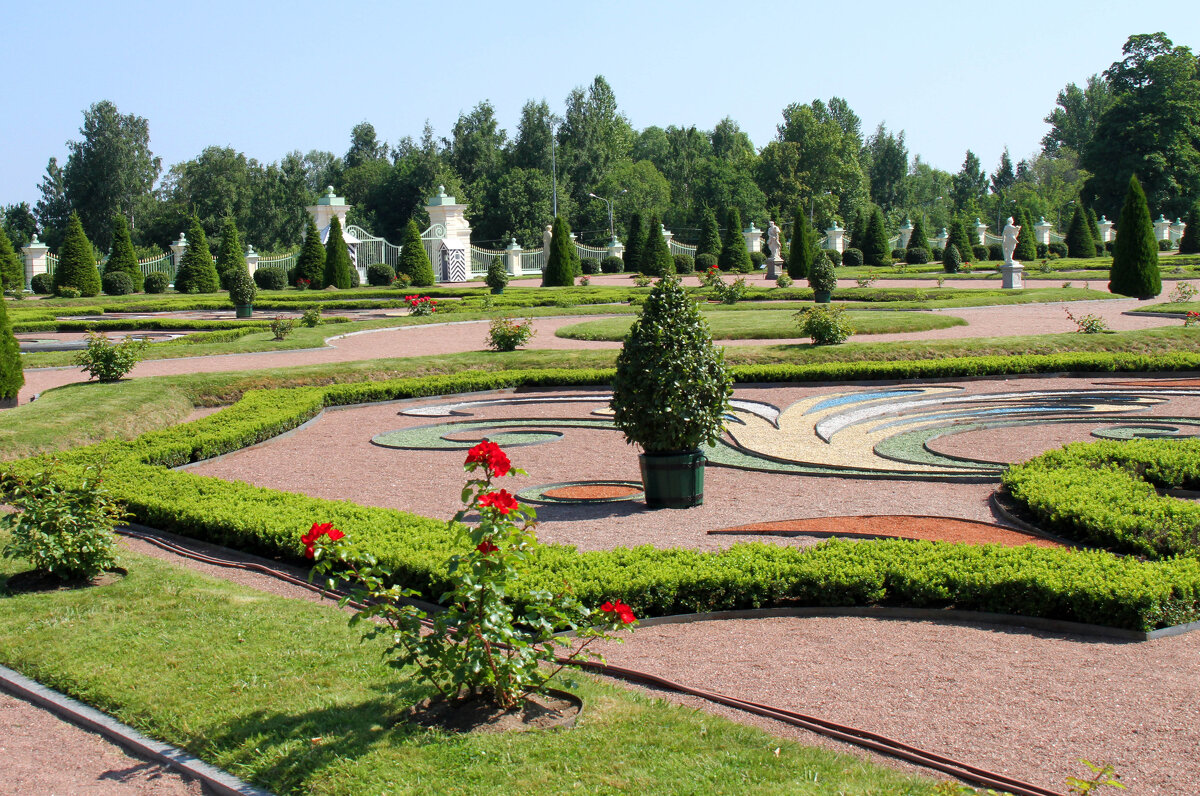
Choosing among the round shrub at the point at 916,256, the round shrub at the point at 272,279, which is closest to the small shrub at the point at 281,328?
the round shrub at the point at 272,279

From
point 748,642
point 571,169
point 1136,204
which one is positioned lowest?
point 748,642

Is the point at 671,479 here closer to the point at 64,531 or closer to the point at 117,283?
the point at 64,531

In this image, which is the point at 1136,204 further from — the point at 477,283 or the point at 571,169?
the point at 571,169

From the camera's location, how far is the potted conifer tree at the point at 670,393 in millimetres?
8703

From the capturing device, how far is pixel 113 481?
9242 mm

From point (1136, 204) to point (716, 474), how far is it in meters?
23.0

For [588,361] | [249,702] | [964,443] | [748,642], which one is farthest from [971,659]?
[588,361]

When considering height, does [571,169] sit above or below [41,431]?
above

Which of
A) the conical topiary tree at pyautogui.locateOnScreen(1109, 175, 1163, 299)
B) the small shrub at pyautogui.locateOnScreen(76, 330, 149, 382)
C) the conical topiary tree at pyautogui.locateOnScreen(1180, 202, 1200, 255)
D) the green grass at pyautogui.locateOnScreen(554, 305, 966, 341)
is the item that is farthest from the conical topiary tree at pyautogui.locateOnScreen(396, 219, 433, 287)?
the conical topiary tree at pyautogui.locateOnScreen(1180, 202, 1200, 255)

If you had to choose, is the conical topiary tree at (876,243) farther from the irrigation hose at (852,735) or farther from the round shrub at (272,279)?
the irrigation hose at (852,735)

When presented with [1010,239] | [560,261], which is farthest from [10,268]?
[1010,239]

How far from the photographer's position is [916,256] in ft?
178

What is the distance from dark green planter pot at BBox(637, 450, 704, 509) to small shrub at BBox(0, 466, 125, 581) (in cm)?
408

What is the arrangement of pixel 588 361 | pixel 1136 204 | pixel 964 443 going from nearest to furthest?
pixel 964 443 < pixel 588 361 < pixel 1136 204
